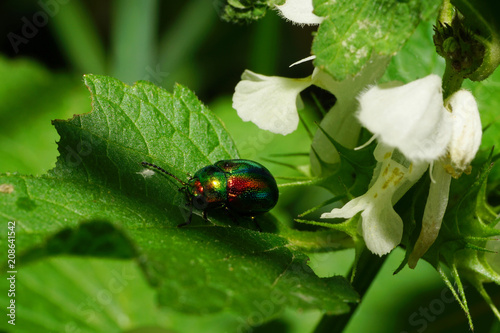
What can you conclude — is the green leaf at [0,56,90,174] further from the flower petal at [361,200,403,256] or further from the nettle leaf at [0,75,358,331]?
the flower petal at [361,200,403,256]

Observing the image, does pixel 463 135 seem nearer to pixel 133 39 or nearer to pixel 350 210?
pixel 350 210

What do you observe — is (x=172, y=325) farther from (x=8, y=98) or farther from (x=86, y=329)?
(x=8, y=98)

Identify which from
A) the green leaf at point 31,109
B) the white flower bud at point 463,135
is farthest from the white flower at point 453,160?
the green leaf at point 31,109

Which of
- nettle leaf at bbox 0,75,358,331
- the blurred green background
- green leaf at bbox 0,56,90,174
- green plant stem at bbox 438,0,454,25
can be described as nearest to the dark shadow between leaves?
nettle leaf at bbox 0,75,358,331

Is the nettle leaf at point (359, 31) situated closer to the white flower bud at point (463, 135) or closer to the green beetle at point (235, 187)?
the white flower bud at point (463, 135)

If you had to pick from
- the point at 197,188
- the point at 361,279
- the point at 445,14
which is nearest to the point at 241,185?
the point at 197,188

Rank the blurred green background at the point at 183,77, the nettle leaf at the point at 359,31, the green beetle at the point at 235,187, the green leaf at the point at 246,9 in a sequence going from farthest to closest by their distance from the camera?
the blurred green background at the point at 183,77
the green beetle at the point at 235,187
the green leaf at the point at 246,9
the nettle leaf at the point at 359,31
